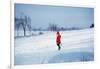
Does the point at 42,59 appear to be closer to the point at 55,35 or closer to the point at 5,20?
the point at 55,35

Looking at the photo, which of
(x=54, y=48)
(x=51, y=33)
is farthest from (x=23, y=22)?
(x=54, y=48)

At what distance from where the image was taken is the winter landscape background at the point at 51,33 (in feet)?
5.80

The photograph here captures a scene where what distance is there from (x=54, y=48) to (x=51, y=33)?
0.16 metres

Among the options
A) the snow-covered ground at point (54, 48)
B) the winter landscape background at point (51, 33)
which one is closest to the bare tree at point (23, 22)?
the winter landscape background at point (51, 33)

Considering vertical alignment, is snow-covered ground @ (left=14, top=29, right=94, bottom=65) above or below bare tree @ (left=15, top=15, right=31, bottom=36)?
below

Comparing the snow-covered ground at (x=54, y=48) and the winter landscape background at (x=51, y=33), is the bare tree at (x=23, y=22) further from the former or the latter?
the snow-covered ground at (x=54, y=48)

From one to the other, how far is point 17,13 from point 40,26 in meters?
0.26

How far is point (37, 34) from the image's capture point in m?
1.82

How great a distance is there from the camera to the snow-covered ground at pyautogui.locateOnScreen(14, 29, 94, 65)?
5.81ft

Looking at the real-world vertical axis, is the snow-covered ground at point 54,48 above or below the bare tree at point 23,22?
below

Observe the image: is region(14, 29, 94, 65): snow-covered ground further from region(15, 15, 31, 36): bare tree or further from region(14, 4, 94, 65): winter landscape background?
region(15, 15, 31, 36): bare tree

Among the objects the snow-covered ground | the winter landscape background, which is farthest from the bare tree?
the snow-covered ground

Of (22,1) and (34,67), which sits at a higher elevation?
(22,1)
